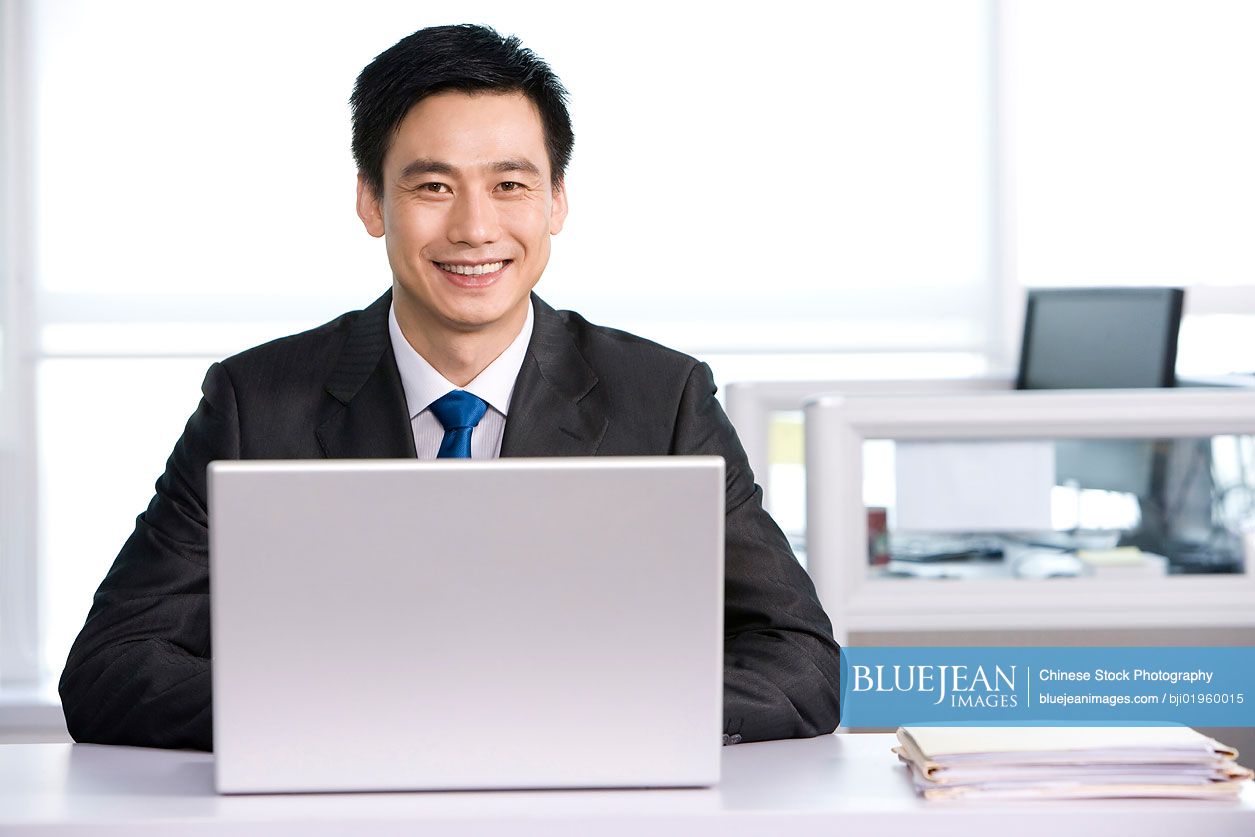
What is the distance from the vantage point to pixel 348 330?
1.98 meters

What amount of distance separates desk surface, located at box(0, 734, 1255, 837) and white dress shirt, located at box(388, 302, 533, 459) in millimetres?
769

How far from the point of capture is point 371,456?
181 cm

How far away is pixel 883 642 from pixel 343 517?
1.97 metres

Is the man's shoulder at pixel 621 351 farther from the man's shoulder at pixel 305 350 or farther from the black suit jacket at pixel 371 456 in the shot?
the man's shoulder at pixel 305 350

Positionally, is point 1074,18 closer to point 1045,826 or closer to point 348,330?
point 348,330

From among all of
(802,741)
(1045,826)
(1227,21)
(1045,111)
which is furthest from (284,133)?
(1045,826)

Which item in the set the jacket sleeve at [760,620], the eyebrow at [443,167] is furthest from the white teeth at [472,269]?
the jacket sleeve at [760,620]

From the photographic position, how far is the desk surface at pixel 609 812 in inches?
39.9

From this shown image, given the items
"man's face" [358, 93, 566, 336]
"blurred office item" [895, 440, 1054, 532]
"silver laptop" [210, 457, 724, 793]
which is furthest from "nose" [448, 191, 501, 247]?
"blurred office item" [895, 440, 1054, 532]

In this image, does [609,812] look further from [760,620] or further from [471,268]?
[471,268]

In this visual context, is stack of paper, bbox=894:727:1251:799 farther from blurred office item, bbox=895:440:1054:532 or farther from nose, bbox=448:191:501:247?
blurred office item, bbox=895:440:1054:532

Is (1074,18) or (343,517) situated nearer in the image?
(343,517)

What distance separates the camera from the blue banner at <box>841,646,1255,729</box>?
139cm

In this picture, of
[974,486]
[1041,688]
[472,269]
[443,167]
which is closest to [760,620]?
[1041,688]
